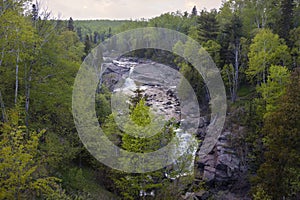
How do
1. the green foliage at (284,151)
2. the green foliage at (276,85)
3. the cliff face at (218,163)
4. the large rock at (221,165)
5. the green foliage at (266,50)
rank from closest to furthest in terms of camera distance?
1. the green foliage at (284,151)
2. the cliff face at (218,163)
3. the large rock at (221,165)
4. the green foliage at (276,85)
5. the green foliage at (266,50)

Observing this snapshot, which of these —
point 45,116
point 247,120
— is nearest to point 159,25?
point 247,120

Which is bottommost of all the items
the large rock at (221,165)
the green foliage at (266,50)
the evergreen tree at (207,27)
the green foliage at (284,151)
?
the large rock at (221,165)

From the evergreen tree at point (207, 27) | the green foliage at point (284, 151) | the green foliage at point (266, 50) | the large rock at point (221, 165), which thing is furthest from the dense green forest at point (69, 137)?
the evergreen tree at point (207, 27)

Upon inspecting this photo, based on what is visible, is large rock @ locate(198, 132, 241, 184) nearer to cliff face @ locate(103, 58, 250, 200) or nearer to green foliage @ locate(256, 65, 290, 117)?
cliff face @ locate(103, 58, 250, 200)

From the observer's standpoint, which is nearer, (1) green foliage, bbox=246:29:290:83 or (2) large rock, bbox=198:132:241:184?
(2) large rock, bbox=198:132:241:184

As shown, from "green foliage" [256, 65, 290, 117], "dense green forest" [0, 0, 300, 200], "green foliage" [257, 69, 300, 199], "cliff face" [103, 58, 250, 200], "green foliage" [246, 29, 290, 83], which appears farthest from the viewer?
"green foliage" [246, 29, 290, 83]

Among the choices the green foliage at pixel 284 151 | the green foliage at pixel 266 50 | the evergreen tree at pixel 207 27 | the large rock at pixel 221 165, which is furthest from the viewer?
the evergreen tree at pixel 207 27

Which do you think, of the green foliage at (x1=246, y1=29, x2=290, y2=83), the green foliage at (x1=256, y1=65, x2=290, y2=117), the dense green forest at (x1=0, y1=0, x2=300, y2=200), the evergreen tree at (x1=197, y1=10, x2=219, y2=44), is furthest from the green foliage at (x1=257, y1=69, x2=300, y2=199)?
the evergreen tree at (x1=197, y1=10, x2=219, y2=44)

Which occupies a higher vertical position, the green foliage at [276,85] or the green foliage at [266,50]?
the green foliage at [266,50]

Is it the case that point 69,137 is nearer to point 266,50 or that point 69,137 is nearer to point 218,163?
point 218,163

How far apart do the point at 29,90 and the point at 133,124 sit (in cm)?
698

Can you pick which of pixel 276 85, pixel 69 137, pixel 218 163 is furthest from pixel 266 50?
pixel 69 137

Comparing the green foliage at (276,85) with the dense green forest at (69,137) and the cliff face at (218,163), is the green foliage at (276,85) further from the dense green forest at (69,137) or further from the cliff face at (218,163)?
the cliff face at (218,163)

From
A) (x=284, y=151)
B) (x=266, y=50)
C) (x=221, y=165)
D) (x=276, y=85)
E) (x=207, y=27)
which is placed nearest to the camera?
(x=284, y=151)
